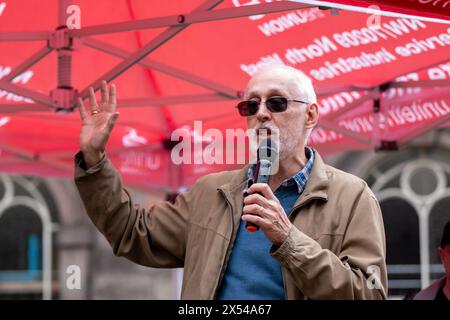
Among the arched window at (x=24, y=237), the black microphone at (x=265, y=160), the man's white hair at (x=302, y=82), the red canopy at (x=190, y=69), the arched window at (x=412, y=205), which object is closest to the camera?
the black microphone at (x=265, y=160)

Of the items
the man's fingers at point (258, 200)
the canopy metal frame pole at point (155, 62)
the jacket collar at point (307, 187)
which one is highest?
the canopy metal frame pole at point (155, 62)

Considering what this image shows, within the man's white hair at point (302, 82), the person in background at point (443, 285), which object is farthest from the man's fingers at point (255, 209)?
the person in background at point (443, 285)

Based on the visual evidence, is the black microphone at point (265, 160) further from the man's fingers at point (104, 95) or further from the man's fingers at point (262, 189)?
the man's fingers at point (104, 95)

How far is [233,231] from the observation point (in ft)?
9.09

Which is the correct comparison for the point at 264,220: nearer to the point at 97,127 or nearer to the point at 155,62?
the point at 97,127

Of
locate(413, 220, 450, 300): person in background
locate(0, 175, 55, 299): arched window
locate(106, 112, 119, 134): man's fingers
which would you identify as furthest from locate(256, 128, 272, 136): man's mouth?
locate(0, 175, 55, 299): arched window

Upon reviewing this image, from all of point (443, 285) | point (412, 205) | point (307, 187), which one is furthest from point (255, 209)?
point (412, 205)

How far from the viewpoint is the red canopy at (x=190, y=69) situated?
5.62 m

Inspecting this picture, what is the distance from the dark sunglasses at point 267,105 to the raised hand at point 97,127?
1.32 feet

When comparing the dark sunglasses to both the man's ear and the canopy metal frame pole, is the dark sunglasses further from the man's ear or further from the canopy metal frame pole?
the canopy metal frame pole

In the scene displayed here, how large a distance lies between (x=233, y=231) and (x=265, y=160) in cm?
24
